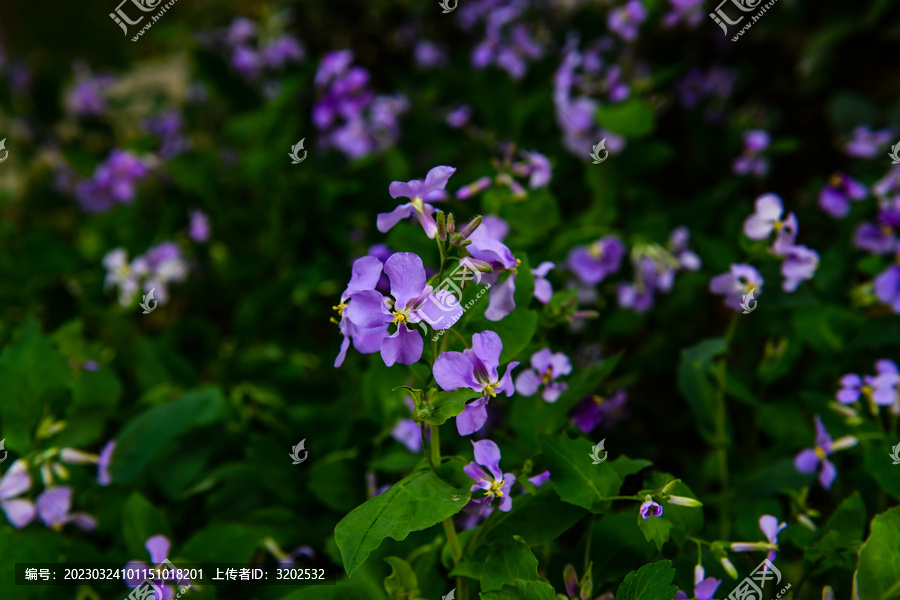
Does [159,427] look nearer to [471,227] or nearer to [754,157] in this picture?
[471,227]

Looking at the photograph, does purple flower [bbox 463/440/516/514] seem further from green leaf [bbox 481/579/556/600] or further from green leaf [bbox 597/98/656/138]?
green leaf [bbox 597/98/656/138]

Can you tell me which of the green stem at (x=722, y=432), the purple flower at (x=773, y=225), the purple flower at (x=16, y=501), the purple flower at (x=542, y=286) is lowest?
the green stem at (x=722, y=432)

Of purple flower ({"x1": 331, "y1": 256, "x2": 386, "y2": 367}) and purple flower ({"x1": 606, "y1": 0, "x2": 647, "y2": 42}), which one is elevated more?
purple flower ({"x1": 331, "y1": 256, "x2": 386, "y2": 367})

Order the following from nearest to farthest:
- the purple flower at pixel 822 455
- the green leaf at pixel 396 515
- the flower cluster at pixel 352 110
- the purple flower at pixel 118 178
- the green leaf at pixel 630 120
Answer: the green leaf at pixel 396 515 < the purple flower at pixel 822 455 < the green leaf at pixel 630 120 < the flower cluster at pixel 352 110 < the purple flower at pixel 118 178

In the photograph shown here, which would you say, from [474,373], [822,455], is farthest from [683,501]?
[822,455]

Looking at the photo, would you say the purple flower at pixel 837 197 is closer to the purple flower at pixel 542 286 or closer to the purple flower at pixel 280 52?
the purple flower at pixel 542 286

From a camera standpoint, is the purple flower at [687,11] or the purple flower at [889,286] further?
the purple flower at [687,11]

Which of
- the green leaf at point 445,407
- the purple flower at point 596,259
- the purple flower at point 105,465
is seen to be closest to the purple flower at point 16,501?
the purple flower at point 105,465

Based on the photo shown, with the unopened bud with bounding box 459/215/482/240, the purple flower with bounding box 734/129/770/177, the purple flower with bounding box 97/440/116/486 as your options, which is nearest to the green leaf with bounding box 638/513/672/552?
the unopened bud with bounding box 459/215/482/240
